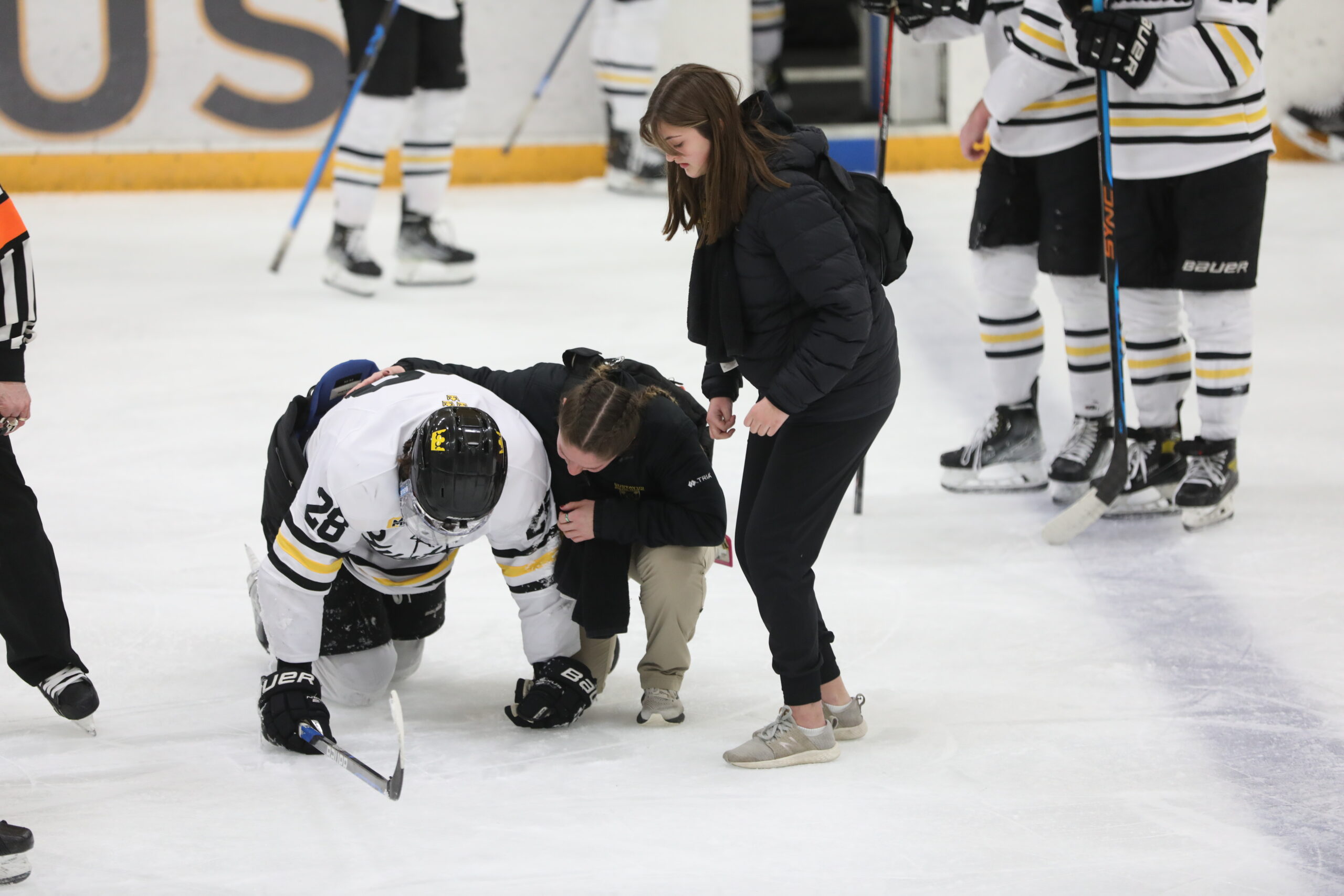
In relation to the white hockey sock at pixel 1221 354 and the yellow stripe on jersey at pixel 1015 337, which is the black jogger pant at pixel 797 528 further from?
the yellow stripe on jersey at pixel 1015 337

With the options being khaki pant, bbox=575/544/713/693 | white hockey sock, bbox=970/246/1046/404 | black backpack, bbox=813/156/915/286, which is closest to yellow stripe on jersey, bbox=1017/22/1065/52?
white hockey sock, bbox=970/246/1046/404

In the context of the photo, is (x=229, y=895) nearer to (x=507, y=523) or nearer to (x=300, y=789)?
(x=300, y=789)

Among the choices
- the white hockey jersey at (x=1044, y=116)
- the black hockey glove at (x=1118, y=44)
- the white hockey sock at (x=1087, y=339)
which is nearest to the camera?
the black hockey glove at (x=1118, y=44)

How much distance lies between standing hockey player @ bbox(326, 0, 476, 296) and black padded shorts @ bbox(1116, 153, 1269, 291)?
2.55 m

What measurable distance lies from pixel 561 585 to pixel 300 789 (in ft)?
1.55

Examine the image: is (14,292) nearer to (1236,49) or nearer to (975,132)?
(975,132)

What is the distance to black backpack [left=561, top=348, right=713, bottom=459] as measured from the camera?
7.45 ft

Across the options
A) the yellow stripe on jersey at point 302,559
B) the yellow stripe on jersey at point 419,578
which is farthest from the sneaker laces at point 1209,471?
the yellow stripe on jersey at point 302,559

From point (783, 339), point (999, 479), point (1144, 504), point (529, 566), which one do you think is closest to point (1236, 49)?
point (1144, 504)

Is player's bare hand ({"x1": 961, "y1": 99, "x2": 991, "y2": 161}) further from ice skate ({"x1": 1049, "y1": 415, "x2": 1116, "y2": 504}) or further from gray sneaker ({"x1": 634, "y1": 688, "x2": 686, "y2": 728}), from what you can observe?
gray sneaker ({"x1": 634, "y1": 688, "x2": 686, "y2": 728})

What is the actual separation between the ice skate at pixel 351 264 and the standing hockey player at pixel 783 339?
9.83 ft

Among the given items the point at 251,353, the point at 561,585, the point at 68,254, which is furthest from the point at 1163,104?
the point at 68,254

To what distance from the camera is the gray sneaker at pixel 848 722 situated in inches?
87.7

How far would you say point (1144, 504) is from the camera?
3236 millimetres
